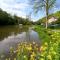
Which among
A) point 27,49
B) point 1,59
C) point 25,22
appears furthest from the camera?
point 25,22

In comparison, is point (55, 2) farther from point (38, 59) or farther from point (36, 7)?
point (38, 59)

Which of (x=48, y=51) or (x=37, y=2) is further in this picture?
(x=37, y=2)

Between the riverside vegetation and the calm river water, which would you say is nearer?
the riverside vegetation

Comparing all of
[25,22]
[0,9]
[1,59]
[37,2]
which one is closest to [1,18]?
[0,9]

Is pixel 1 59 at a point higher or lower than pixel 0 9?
lower

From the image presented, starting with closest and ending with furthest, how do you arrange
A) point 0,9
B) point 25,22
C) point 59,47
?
point 59,47 < point 0,9 < point 25,22

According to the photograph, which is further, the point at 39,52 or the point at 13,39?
the point at 13,39

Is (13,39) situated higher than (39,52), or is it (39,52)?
(39,52)

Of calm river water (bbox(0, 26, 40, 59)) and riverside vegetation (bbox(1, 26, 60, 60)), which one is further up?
riverside vegetation (bbox(1, 26, 60, 60))

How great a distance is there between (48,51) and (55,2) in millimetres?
31731

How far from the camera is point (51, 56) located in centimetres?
581

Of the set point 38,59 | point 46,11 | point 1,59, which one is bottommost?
point 1,59

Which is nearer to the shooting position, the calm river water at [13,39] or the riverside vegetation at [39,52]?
the riverside vegetation at [39,52]

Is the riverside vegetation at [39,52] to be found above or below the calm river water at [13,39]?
above
